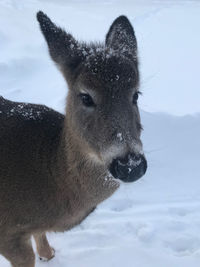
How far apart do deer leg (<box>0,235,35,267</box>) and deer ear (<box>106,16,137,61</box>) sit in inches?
80.4

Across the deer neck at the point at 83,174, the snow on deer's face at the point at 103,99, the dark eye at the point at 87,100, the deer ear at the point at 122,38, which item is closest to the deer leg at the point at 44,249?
the deer neck at the point at 83,174

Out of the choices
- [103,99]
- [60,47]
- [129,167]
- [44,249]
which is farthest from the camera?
[44,249]

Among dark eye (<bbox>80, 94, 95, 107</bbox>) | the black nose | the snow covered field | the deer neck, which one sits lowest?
the snow covered field

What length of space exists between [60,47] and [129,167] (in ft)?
4.76

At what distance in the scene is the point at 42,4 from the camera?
1480 cm

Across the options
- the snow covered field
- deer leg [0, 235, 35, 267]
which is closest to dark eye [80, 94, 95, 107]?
the snow covered field

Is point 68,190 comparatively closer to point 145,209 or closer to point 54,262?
point 54,262

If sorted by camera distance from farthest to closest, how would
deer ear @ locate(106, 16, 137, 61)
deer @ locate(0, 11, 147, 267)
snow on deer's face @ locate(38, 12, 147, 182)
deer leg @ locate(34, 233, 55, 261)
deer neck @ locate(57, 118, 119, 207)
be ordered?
deer leg @ locate(34, 233, 55, 261)
deer ear @ locate(106, 16, 137, 61)
deer neck @ locate(57, 118, 119, 207)
deer @ locate(0, 11, 147, 267)
snow on deer's face @ locate(38, 12, 147, 182)

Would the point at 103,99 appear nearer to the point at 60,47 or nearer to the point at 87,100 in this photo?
the point at 87,100

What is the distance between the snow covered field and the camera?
14.6 ft

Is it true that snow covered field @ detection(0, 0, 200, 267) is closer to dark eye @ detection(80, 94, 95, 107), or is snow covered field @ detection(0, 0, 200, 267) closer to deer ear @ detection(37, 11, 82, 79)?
dark eye @ detection(80, 94, 95, 107)

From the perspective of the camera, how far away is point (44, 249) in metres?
4.44

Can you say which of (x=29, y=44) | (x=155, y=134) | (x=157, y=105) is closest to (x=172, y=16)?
(x=29, y=44)

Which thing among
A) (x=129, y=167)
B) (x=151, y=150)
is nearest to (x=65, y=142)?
(x=129, y=167)
